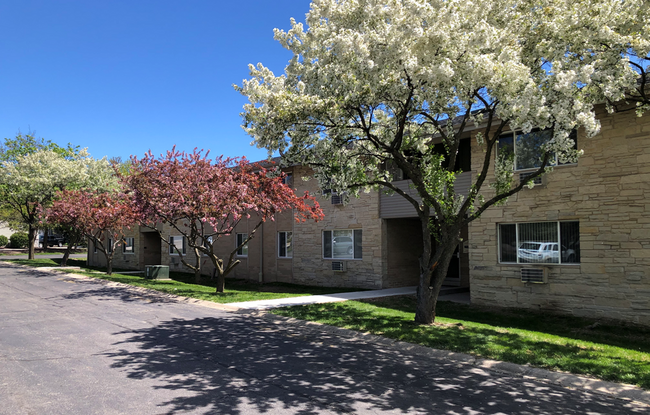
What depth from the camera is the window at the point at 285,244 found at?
885 inches

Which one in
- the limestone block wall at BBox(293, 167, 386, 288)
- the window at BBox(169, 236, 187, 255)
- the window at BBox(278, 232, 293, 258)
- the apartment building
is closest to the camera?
the apartment building

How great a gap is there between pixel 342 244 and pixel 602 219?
1017 cm

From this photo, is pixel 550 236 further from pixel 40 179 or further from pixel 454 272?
pixel 40 179

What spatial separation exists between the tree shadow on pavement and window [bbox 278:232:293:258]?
13.2 m

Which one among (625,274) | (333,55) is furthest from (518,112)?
(625,274)

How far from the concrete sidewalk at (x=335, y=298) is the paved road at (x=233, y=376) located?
297 centimetres

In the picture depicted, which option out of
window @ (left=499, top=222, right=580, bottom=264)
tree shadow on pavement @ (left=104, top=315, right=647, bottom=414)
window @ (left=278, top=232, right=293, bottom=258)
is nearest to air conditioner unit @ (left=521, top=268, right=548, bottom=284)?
window @ (left=499, top=222, right=580, bottom=264)

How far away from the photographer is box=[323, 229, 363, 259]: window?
19.5 metres

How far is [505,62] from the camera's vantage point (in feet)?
27.0

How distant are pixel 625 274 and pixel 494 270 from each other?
3.57m

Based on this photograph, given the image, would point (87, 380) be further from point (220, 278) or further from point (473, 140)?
point (473, 140)

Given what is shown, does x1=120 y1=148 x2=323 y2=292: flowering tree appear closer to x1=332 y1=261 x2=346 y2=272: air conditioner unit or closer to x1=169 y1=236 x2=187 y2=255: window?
x1=332 y1=261 x2=346 y2=272: air conditioner unit

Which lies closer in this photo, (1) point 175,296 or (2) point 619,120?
(2) point 619,120

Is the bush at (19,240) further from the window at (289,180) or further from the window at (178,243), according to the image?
the window at (289,180)
